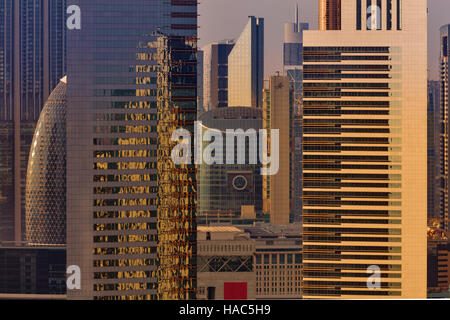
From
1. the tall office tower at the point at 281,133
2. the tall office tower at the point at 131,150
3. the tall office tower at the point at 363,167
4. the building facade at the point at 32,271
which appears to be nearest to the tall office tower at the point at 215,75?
the tall office tower at the point at 281,133

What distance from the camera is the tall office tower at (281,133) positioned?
4225 cm

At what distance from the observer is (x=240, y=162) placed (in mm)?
47375

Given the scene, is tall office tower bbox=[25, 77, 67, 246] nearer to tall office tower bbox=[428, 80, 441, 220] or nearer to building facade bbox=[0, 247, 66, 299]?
building facade bbox=[0, 247, 66, 299]

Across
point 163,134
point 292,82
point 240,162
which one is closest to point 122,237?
point 163,134

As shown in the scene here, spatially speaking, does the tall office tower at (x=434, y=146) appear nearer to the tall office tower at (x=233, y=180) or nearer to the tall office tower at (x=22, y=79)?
the tall office tower at (x=233, y=180)

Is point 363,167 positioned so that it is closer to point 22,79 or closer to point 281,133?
point 281,133

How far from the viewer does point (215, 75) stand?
4225 centimetres

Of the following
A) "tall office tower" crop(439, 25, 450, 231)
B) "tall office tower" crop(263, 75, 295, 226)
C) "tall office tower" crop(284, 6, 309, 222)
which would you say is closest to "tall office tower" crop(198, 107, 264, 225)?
"tall office tower" crop(263, 75, 295, 226)

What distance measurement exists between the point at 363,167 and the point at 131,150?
1158cm

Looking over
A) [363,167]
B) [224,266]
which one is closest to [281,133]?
[363,167]

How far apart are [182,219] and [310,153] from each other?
28.4 feet

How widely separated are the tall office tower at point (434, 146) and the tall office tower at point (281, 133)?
9825 millimetres

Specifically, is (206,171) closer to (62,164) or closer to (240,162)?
(240,162)

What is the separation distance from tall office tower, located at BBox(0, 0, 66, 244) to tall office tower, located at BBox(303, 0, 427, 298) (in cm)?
1728
